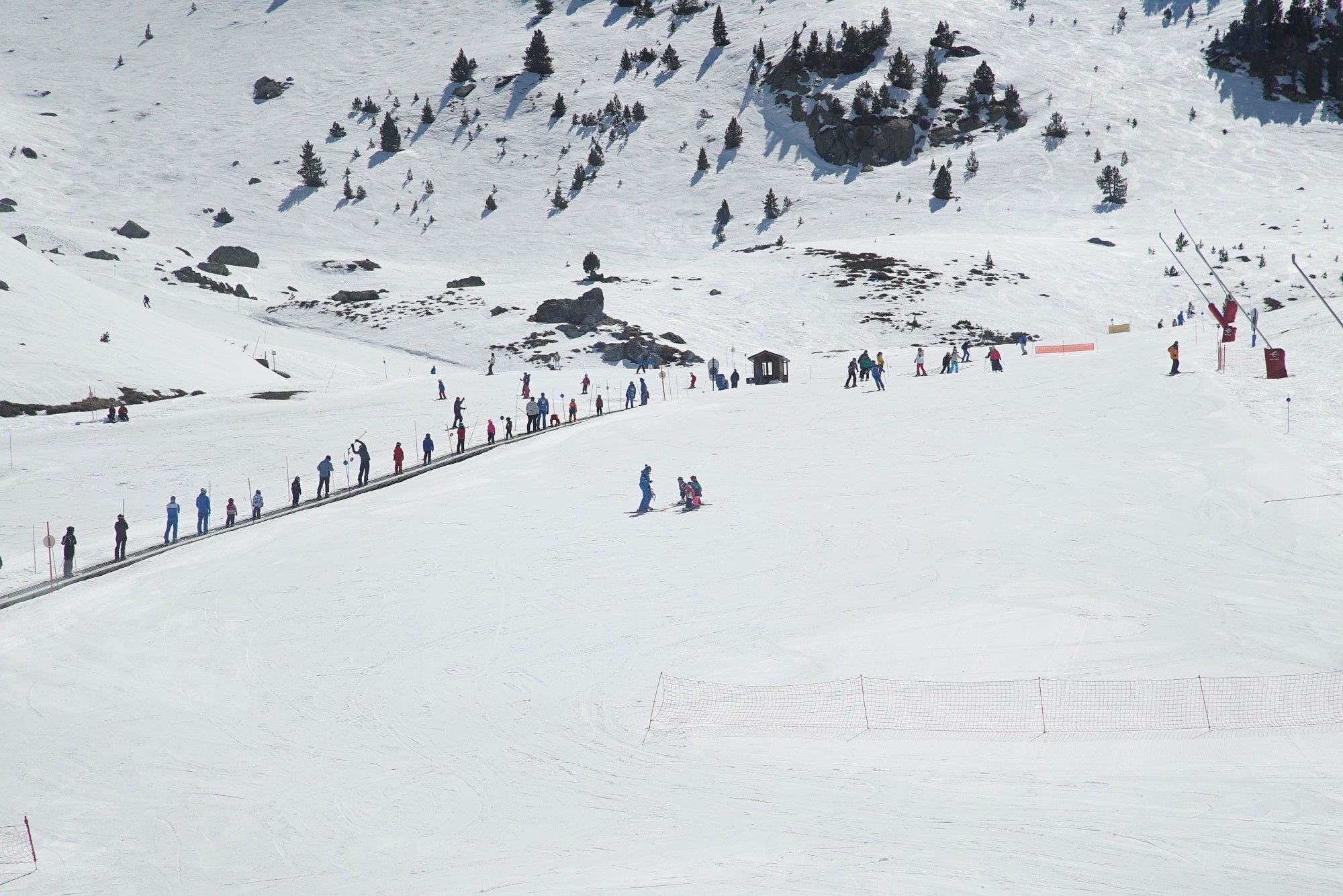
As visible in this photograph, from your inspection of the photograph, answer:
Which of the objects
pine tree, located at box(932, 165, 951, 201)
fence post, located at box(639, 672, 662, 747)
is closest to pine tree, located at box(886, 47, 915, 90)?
pine tree, located at box(932, 165, 951, 201)

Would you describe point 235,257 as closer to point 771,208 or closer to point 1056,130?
point 771,208

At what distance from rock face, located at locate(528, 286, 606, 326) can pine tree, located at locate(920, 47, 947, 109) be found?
5850 centimetres

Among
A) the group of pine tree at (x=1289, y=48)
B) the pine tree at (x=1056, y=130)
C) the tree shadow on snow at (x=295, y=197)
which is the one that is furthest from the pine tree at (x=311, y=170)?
the group of pine tree at (x=1289, y=48)

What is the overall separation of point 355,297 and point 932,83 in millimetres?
64307

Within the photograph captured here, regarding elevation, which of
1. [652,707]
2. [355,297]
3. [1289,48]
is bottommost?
[652,707]

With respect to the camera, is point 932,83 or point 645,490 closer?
point 645,490

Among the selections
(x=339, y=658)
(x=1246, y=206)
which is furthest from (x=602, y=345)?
(x=1246, y=206)

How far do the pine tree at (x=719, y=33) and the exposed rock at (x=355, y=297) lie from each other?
221 ft

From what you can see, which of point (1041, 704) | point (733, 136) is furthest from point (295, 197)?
point (1041, 704)

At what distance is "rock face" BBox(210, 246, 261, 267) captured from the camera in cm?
7331

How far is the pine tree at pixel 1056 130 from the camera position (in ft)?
298

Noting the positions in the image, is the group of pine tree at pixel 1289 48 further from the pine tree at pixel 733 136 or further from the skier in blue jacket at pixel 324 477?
the skier in blue jacket at pixel 324 477

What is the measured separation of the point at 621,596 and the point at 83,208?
90312mm

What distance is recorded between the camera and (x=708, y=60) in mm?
112562
